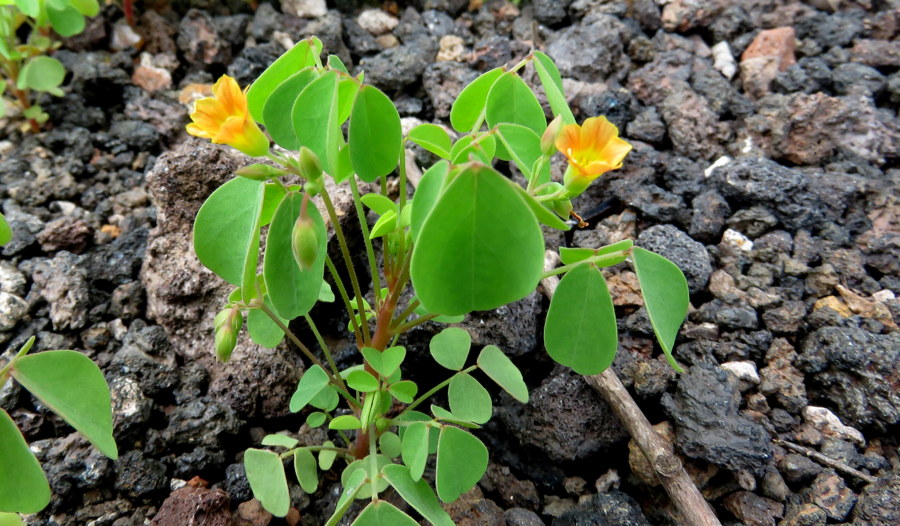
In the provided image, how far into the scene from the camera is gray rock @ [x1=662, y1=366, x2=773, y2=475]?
5.04 ft

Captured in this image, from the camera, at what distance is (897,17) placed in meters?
2.72

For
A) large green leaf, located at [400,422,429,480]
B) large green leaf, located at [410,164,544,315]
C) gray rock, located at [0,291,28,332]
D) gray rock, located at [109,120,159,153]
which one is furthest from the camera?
gray rock, located at [109,120,159,153]

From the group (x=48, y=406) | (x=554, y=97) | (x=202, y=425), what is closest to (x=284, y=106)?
(x=554, y=97)

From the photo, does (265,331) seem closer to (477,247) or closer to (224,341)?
(224,341)

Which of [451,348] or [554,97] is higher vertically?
[554,97]

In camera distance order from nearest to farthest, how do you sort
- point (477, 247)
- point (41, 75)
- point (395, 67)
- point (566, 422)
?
point (477, 247) < point (566, 422) < point (41, 75) < point (395, 67)

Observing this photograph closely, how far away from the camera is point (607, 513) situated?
5.07 feet

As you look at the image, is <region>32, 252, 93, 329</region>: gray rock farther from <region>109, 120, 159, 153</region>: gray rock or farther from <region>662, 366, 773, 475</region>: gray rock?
<region>662, 366, 773, 475</region>: gray rock

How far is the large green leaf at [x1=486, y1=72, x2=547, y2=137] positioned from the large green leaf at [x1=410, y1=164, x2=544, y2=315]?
51 cm

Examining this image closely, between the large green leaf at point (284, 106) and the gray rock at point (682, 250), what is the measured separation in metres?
1.19

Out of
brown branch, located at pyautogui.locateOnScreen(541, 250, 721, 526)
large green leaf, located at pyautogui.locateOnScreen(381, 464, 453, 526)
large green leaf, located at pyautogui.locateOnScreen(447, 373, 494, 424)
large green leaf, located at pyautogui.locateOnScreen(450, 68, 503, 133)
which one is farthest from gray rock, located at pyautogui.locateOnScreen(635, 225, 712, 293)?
large green leaf, located at pyautogui.locateOnScreen(381, 464, 453, 526)

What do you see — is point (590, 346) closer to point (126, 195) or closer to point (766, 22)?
point (126, 195)

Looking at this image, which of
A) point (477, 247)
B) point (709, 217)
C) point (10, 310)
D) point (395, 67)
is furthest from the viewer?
point (395, 67)

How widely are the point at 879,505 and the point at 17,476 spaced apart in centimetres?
182
